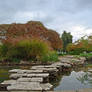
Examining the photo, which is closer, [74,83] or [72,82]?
[74,83]

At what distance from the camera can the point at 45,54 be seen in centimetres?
1100

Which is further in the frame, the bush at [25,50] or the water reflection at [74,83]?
the bush at [25,50]

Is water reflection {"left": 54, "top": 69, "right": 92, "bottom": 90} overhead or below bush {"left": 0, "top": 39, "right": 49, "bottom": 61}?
below

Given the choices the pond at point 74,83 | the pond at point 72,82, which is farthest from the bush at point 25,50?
the pond at point 74,83

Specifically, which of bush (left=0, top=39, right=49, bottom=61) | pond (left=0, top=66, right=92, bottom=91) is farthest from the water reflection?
bush (left=0, top=39, right=49, bottom=61)

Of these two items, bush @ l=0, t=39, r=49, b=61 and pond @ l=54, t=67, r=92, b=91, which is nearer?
pond @ l=54, t=67, r=92, b=91

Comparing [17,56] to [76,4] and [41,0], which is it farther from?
[76,4]

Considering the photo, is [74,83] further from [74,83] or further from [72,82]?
[72,82]

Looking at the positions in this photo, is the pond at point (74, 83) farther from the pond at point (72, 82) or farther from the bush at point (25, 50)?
the bush at point (25, 50)

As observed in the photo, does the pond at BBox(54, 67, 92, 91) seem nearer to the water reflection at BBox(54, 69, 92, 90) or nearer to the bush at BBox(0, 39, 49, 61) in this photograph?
the water reflection at BBox(54, 69, 92, 90)

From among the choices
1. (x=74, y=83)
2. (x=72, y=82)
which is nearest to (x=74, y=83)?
(x=74, y=83)

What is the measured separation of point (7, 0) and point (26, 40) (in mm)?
3339

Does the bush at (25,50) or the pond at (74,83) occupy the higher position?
the bush at (25,50)

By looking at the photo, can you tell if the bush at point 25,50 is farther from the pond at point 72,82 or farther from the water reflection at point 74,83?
the water reflection at point 74,83
